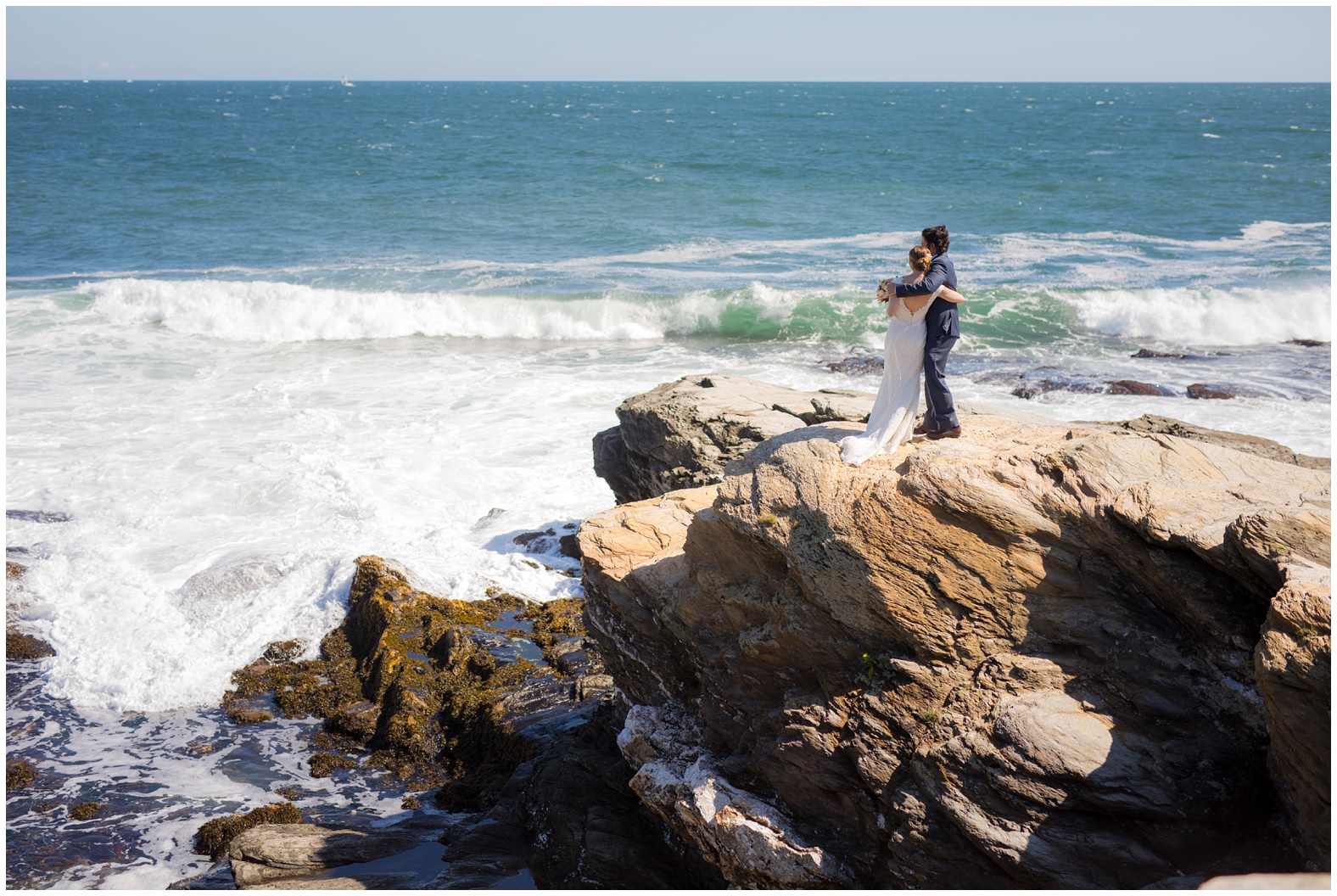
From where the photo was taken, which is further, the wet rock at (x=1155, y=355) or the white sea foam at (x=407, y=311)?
the white sea foam at (x=407, y=311)

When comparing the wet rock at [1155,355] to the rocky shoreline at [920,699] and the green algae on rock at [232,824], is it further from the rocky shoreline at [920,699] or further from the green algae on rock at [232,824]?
the green algae on rock at [232,824]

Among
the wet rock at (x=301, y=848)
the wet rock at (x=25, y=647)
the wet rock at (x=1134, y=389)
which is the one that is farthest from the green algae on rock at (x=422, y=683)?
the wet rock at (x=1134, y=389)

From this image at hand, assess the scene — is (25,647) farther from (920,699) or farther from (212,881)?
(920,699)

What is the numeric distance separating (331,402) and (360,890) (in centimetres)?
1324

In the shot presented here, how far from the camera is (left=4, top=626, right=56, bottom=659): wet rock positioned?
35.9 feet

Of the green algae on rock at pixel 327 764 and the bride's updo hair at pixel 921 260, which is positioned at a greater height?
the bride's updo hair at pixel 921 260

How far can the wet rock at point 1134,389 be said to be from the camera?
1833 centimetres

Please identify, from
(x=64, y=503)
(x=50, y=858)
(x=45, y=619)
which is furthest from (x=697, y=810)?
(x=64, y=503)

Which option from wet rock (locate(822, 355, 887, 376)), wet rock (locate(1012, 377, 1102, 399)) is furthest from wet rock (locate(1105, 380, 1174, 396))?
wet rock (locate(822, 355, 887, 376))

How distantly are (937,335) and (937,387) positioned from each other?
0.43m

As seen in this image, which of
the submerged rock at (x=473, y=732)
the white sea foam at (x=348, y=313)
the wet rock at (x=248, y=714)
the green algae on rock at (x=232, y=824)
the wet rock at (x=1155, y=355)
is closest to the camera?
the submerged rock at (x=473, y=732)

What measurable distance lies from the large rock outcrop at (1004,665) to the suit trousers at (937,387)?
0.34 m

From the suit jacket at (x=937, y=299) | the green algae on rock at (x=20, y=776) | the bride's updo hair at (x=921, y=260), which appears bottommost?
the green algae on rock at (x=20, y=776)

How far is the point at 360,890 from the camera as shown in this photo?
7480 mm
